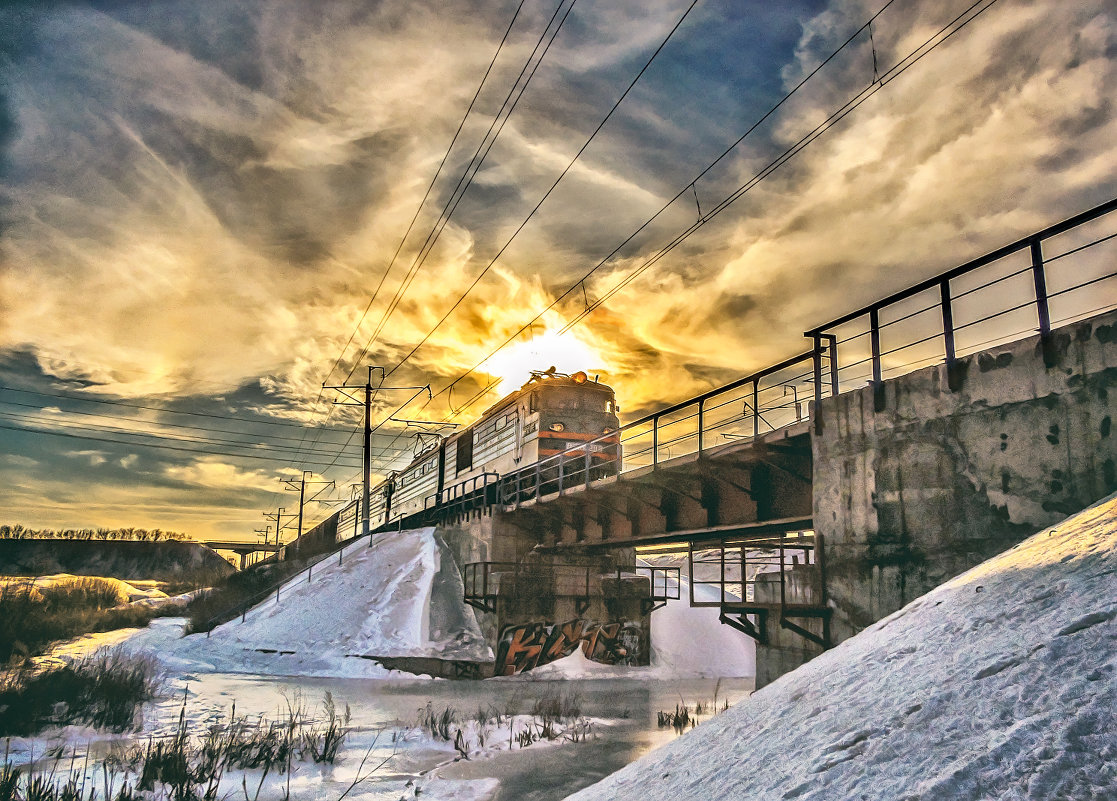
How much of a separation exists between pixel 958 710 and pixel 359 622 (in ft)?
72.1

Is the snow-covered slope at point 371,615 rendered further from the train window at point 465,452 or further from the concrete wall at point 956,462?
the concrete wall at point 956,462

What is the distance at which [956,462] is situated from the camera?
838cm

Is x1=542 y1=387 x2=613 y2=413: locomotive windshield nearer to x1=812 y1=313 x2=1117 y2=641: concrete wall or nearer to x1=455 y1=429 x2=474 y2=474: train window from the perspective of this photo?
x1=455 y1=429 x2=474 y2=474: train window

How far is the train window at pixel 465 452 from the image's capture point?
1136 inches

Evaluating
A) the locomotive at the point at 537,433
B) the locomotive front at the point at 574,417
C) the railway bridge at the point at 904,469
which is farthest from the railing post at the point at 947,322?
the locomotive front at the point at 574,417

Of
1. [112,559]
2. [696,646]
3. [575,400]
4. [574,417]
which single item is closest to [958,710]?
[574,417]

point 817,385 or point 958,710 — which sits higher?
point 817,385

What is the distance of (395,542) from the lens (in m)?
29.1

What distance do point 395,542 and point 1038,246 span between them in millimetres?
25315

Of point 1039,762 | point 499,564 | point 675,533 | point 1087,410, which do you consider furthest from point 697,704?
point 1039,762

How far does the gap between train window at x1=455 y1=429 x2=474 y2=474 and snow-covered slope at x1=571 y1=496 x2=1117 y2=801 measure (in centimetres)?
2327

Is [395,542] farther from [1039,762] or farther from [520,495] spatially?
[1039,762]

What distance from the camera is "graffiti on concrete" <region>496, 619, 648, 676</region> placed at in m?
21.5

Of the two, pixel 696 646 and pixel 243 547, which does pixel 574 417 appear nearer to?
pixel 696 646
